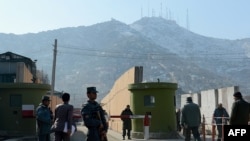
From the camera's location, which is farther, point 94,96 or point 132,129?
point 132,129

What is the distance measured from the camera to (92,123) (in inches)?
347

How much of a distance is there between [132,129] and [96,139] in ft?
42.7

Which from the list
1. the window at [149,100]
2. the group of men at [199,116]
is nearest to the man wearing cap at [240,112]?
the group of men at [199,116]

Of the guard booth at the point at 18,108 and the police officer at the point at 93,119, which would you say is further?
the guard booth at the point at 18,108

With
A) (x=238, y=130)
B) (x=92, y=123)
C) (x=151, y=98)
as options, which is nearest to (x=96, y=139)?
(x=92, y=123)

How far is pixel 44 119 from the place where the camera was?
1284 centimetres

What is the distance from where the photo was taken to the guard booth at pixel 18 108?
21.4 metres

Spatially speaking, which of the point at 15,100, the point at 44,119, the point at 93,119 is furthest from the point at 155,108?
the point at 93,119

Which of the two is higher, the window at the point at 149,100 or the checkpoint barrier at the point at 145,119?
the window at the point at 149,100

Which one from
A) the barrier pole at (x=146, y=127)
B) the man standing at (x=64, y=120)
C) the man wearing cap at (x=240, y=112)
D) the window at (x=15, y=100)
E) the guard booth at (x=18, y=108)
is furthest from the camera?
the window at (x=15, y=100)

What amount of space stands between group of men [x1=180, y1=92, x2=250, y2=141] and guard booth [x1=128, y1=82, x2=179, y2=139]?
3.81m

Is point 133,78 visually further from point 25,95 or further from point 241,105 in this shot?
point 241,105

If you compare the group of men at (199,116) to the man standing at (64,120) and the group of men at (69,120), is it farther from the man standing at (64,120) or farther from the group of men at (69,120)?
the man standing at (64,120)

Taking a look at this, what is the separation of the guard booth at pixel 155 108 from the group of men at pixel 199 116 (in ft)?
12.5
